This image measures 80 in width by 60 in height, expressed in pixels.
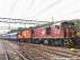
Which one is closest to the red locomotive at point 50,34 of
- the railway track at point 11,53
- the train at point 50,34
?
the train at point 50,34

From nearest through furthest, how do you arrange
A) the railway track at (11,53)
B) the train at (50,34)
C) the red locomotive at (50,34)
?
the railway track at (11,53) → the train at (50,34) → the red locomotive at (50,34)

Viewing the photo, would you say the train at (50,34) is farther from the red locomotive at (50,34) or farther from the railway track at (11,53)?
the railway track at (11,53)

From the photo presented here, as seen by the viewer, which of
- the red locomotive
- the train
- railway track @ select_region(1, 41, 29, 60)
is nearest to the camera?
railway track @ select_region(1, 41, 29, 60)

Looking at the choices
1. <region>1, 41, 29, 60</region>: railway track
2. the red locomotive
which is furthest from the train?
<region>1, 41, 29, 60</region>: railway track

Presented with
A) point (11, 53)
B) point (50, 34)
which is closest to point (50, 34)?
point (50, 34)

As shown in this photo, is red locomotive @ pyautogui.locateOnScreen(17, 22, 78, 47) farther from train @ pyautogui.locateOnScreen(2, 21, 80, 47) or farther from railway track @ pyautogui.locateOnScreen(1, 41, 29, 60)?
railway track @ pyautogui.locateOnScreen(1, 41, 29, 60)

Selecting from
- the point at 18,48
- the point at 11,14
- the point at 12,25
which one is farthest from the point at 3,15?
the point at 18,48

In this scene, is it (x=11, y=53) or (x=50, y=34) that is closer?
(x=11, y=53)

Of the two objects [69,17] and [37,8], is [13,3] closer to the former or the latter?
[37,8]

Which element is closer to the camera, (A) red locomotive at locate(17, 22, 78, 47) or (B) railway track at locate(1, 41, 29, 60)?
(B) railway track at locate(1, 41, 29, 60)

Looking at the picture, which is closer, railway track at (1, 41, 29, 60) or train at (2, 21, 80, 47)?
railway track at (1, 41, 29, 60)

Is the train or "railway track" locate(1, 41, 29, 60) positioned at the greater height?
the train

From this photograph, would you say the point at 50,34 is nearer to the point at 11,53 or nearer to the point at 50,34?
the point at 50,34

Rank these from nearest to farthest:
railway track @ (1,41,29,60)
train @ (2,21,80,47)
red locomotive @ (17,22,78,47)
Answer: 1. railway track @ (1,41,29,60)
2. train @ (2,21,80,47)
3. red locomotive @ (17,22,78,47)
